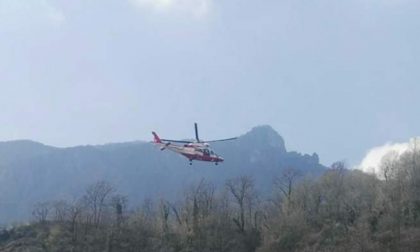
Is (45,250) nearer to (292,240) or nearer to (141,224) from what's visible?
(141,224)

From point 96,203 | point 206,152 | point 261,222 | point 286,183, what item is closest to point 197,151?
point 206,152

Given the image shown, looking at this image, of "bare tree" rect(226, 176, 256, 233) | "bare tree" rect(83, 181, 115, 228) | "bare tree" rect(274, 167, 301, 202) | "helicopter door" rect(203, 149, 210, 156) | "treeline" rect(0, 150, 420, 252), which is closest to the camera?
"helicopter door" rect(203, 149, 210, 156)

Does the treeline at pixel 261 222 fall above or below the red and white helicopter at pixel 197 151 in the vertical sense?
below

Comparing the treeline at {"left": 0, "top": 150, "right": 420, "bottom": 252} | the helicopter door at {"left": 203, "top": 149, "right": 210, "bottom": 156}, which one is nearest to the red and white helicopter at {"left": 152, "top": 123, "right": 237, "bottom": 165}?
the helicopter door at {"left": 203, "top": 149, "right": 210, "bottom": 156}

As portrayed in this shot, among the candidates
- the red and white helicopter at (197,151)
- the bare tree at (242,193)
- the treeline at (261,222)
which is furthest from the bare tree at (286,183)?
the red and white helicopter at (197,151)

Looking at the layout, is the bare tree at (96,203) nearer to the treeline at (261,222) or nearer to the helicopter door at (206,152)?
the treeline at (261,222)

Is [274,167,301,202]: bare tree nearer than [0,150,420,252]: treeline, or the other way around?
[0,150,420,252]: treeline

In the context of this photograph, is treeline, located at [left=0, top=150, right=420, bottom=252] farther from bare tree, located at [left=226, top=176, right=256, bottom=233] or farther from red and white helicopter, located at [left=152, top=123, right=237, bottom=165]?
red and white helicopter, located at [left=152, top=123, right=237, bottom=165]

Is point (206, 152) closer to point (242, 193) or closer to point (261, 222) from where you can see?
point (261, 222)

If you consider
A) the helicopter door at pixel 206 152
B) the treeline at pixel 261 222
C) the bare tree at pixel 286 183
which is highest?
the helicopter door at pixel 206 152

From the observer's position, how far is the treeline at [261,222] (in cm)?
7256

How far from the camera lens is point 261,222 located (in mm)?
88812

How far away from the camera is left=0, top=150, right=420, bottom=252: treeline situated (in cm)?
7256

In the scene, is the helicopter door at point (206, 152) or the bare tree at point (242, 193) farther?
the bare tree at point (242, 193)
